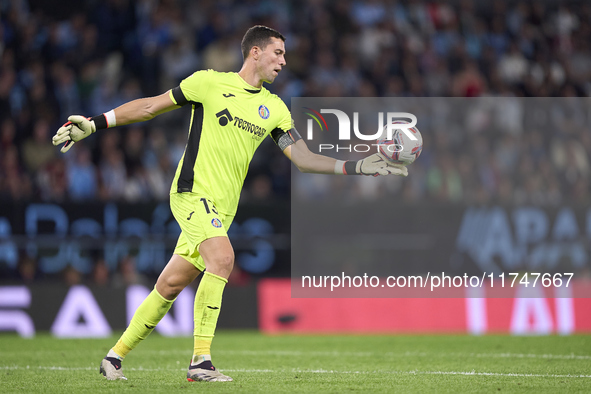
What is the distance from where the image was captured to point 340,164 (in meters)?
6.52

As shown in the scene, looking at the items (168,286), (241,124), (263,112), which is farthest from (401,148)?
(168,286)

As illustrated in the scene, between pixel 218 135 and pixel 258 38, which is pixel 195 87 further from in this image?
pixel 258 38

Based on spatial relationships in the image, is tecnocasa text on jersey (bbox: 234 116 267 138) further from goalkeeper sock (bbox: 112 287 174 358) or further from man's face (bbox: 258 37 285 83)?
goalkeeper sock (bbox: 112 287 174 358)

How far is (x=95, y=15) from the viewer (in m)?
15.4

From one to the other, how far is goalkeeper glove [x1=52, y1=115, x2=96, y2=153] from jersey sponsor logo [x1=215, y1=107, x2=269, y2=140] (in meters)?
0.96

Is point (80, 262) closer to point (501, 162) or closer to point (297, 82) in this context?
point (297, 82)

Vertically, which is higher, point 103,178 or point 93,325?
point 103,178

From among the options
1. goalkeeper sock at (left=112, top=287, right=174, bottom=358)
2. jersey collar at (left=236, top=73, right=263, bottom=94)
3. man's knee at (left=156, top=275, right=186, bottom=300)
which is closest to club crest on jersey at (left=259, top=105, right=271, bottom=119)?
jersey collar at (left=236, top=73, right=263, bottom=94)

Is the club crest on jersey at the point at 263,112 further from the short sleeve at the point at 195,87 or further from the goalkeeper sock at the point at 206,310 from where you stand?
the goalkeeper sock at the point at 206,310

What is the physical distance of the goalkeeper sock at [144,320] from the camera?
6379 millimetres

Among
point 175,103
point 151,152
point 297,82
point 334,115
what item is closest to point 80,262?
point 151,152

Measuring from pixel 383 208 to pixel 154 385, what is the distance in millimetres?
7282

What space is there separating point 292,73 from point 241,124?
9134 mm

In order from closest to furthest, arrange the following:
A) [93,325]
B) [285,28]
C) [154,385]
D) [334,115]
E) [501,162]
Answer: [154,385], [93,325], [334,115], [501,162], [285,28]
